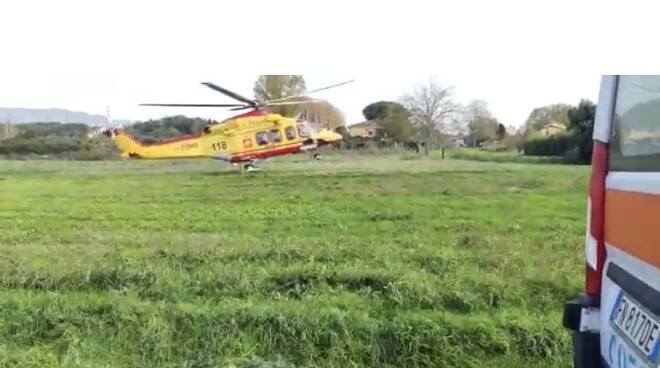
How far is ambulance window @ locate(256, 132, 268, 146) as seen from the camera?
17406 millimetres

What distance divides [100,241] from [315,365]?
14.5 ft

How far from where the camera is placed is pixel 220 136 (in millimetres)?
17094

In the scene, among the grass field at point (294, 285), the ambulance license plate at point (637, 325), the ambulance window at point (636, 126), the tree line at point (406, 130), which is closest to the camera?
the ambulance license plate at point (637, 325)

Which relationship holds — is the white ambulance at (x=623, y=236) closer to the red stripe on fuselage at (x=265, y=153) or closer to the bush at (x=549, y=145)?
the red stripe on fuselage at (x=265, y=153)

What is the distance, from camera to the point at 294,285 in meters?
4.26

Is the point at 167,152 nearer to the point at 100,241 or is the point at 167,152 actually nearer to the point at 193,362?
the point at 100,241

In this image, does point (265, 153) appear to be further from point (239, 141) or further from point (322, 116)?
point (322, 116)

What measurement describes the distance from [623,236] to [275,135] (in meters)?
16.2

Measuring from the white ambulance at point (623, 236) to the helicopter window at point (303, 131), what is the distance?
636 inches

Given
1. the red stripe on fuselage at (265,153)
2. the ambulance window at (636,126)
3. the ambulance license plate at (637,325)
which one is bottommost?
the red stripe on fuselage at (265,153)

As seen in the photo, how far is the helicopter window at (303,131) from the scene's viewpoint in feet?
58.9

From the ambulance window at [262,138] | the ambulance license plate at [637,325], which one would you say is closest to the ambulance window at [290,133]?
the ambulance window at [262,138]

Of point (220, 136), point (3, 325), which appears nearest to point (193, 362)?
point (3, 325)

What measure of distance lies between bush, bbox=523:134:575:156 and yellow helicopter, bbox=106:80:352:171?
24.9 ft
